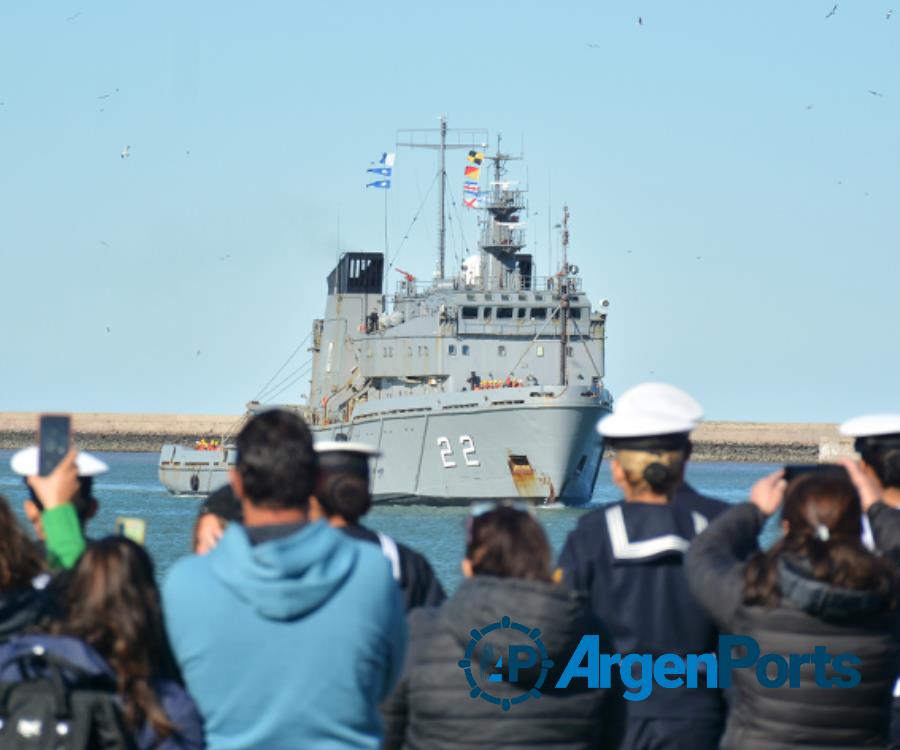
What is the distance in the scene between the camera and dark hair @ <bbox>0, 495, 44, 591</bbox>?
4.82m

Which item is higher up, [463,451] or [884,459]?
[884,459]

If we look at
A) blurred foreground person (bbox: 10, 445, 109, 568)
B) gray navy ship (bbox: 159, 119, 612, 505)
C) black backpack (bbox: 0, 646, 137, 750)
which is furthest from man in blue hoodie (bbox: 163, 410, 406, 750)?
gray navy ship (bbox: 159, 119, 612, 505)

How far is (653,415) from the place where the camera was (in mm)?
5605

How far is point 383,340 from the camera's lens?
46.8 metres

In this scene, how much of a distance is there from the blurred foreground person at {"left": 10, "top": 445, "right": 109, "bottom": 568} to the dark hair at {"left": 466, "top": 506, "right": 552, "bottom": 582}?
111cm

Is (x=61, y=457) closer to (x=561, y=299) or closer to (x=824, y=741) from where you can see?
(x=824, y=741)

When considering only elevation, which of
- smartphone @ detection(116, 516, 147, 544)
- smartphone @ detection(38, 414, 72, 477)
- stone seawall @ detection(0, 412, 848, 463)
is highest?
smartphone @ detection(38, 414, 72, 477)

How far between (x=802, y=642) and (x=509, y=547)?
884mm

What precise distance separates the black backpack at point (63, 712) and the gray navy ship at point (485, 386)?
124 feet

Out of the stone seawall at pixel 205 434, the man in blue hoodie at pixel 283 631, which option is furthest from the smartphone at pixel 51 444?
the stone seawall at pixel 205 434

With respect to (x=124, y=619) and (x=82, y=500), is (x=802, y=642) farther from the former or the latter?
(x=82, y=500)

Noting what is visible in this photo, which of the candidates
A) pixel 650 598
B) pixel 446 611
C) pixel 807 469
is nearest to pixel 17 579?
pixel 446 611

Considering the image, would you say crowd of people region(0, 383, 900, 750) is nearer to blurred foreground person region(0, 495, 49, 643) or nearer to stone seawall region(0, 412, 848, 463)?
blurred foreground person region(0, 495, 49, 643)

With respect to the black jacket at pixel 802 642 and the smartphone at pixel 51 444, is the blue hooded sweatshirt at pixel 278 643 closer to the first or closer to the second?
the smartphone at pixel 51 444
